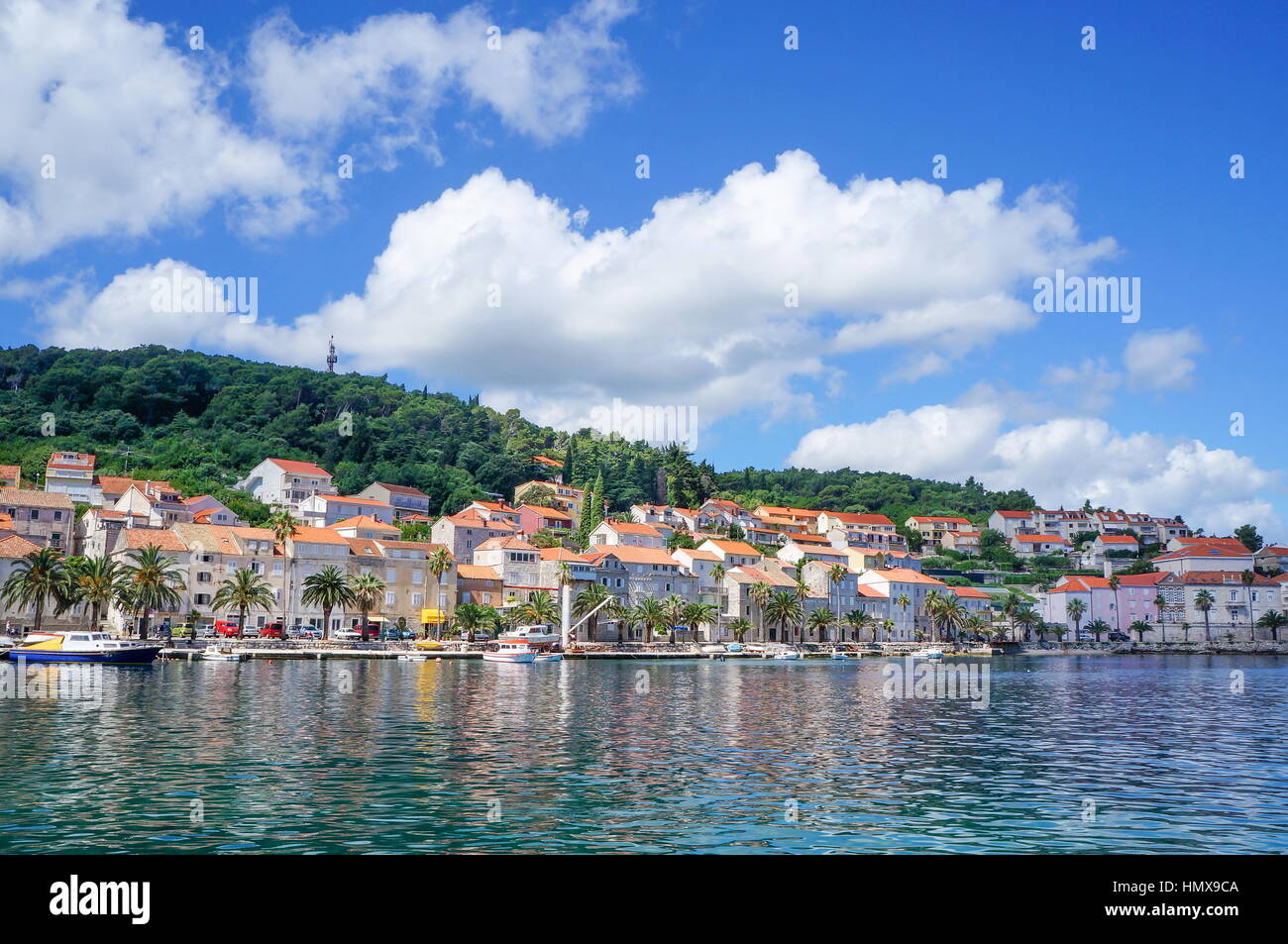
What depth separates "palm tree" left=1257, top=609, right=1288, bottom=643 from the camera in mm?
166625

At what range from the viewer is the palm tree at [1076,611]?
561 feet

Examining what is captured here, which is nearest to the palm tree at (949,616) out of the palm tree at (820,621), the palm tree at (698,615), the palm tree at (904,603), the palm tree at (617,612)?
the palm tree at (904,603)

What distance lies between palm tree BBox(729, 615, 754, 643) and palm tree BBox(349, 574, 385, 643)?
153 feet

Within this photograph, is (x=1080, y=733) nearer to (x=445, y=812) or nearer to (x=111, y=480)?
(x=445, y=812)

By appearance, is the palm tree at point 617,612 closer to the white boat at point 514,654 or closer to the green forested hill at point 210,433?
the white boat at point 514,654

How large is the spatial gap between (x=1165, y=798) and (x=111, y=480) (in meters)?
135

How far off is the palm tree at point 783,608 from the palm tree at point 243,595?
62855 mm

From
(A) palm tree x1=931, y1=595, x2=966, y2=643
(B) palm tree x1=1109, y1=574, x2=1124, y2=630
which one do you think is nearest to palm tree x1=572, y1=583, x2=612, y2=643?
(A) palm tree x1=931, y1=595, x2=966, y2=643

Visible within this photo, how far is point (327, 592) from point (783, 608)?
197 ft

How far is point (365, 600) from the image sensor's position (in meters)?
102

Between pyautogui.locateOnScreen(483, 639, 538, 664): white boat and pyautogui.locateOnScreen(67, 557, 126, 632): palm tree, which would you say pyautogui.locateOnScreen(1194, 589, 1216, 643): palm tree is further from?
pyautogui.locateOnScreen(67, 557, 126, 632): palm tree

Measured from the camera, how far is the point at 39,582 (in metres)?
81.9
